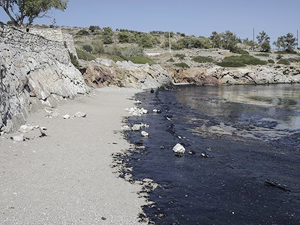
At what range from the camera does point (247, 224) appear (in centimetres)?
817

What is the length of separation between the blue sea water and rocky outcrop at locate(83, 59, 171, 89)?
86.7 ft

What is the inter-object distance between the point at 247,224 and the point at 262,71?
7562 centimetres

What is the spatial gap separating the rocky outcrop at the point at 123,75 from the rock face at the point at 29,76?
44.1 feet

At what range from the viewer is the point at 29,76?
22.1 meters

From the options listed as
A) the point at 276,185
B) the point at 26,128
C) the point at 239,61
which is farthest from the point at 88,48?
the point at 276,185

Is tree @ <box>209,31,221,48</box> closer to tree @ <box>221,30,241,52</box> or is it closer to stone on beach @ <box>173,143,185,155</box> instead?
tree @ <box>221,30,241,52</box>

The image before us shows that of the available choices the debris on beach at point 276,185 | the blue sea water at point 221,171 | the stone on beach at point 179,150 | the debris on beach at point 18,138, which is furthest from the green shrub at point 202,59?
the debris on beach at point 276,185

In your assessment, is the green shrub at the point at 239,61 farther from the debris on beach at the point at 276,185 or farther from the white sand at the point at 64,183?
the debris on beach at the point at 276,185

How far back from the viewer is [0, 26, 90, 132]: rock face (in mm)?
16094

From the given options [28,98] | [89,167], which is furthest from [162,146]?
[28,98]

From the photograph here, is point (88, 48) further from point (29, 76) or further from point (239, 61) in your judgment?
point (29, 76)

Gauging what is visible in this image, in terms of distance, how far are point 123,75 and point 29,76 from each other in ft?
109

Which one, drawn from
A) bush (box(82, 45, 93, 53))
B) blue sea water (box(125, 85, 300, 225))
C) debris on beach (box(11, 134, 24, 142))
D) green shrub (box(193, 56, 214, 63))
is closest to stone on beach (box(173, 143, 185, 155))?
blue sea water (box(125, 85, 300, 225))

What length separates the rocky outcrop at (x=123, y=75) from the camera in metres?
47.3
